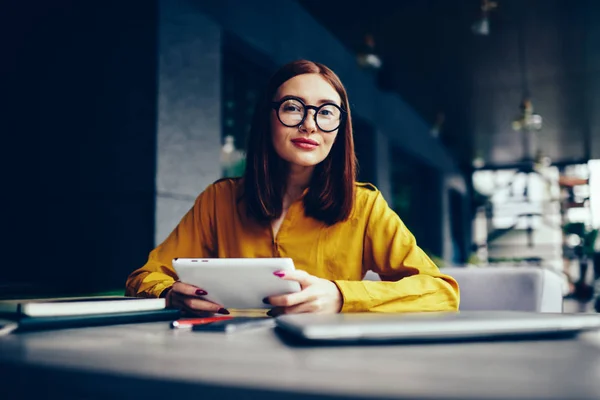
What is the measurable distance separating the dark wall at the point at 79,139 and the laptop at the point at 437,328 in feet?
7.24

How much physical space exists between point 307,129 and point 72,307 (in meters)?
0.80

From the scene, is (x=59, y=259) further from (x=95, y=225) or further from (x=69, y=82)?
(x=69, y=82)

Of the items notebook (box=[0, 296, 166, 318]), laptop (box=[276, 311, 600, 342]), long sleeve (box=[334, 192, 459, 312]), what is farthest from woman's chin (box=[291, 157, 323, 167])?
laptop (box=[276, 311, 600, 342])

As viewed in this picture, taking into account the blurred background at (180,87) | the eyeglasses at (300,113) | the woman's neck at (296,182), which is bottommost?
the woman's neck at (296,182)

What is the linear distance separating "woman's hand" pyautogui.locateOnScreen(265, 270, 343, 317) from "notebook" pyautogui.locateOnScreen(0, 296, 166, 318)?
8.6 inches

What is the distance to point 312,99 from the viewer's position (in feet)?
4.83

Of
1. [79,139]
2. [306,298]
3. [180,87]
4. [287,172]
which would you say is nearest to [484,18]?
[180,87]

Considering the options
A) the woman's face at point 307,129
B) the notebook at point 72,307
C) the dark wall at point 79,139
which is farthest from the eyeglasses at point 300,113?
the dark wall at point 79,139

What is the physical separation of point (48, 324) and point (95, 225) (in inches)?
83.2

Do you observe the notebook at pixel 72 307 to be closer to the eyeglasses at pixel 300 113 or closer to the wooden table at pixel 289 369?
the wooden table at pixel 289 369

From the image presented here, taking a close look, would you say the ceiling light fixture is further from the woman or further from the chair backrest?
the chair backrest

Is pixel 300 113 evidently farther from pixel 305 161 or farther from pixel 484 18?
pixel 484 18

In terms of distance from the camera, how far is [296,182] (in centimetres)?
163

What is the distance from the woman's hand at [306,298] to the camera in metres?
0.94
